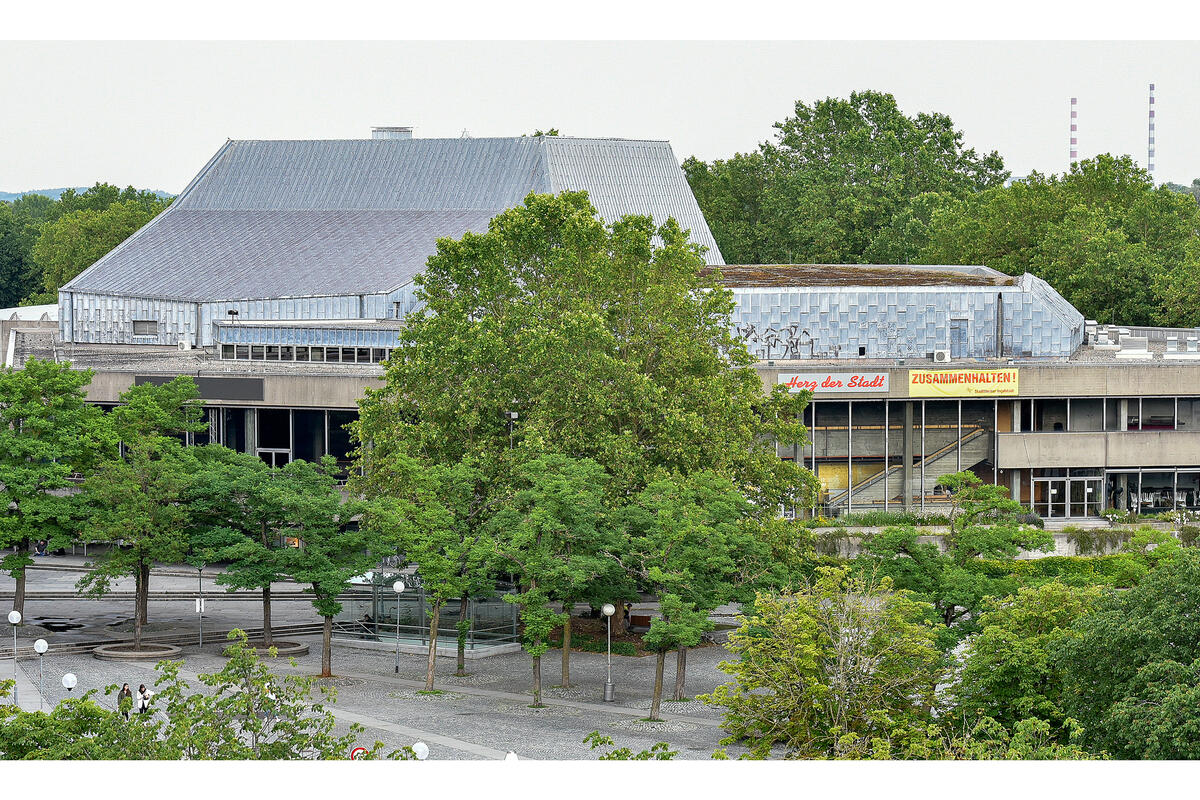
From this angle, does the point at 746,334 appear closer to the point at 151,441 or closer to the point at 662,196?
the point at 662,196

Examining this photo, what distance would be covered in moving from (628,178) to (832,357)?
24.2 metres

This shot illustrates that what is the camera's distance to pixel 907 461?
2776 inches

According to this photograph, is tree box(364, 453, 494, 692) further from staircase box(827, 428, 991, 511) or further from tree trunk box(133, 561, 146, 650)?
staircase box(827, 428, 991, 511)

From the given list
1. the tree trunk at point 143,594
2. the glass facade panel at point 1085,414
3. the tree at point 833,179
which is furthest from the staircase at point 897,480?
the tree at point 833,179

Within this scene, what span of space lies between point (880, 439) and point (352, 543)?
28.4 meters

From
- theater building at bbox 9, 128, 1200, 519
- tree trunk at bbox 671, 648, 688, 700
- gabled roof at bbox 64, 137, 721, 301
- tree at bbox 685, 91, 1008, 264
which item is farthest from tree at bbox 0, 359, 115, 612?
tree at bbox 685, 91, 1008, 264

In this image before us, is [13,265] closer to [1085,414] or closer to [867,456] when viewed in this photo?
[867,456]

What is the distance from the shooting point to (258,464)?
2101 inches

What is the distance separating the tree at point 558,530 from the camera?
4491cm

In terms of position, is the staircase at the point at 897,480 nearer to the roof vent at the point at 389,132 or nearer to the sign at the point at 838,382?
the sign at the point at 838,382

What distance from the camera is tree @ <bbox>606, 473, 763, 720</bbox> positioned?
140ft

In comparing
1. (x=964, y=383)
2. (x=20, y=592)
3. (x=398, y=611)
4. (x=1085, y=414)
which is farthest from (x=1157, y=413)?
(x=20, y=592)

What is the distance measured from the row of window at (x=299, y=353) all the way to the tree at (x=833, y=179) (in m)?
54.4

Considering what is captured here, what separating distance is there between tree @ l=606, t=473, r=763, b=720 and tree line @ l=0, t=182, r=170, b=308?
8329cm
